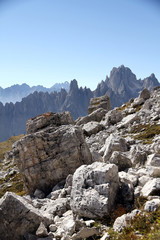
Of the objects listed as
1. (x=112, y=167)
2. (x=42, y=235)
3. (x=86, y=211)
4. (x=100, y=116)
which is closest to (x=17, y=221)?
(x=42, y=235)

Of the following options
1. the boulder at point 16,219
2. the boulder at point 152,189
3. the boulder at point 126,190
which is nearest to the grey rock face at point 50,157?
the boulder at point 126,190

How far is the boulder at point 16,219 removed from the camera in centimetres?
988

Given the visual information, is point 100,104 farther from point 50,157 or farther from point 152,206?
point 152,206

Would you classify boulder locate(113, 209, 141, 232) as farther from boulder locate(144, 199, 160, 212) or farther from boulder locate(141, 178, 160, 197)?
boulder locate(141, 178, 160, 197)

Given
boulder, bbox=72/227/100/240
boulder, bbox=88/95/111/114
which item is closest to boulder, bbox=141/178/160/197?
boulder, bbox=72/227/100/240

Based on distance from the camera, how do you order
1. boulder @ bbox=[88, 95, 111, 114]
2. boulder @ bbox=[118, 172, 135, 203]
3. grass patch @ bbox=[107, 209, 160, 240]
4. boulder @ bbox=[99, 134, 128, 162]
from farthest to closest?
boulder @ bbox=[88, 95, 111, 114], boulder @ bbox=[99, 134, 128, 162], boulder @ bbox=[118, 172, 135, 203], grass patch @ bbox=[107, 209, 160, 240]

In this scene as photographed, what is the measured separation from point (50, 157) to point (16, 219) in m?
9.47

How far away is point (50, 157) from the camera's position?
19375 mm

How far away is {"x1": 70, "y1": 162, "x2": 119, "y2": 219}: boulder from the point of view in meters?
9.31

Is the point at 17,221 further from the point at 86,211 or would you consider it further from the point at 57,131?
the point at 57,131

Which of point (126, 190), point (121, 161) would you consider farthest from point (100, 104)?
point (126, 190)

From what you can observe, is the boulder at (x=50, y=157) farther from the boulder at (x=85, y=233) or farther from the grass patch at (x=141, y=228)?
the grass patch at (x=141, y=228)

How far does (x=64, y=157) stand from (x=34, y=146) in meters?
3.39

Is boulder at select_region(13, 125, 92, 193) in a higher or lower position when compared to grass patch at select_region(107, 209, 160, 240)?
higher
